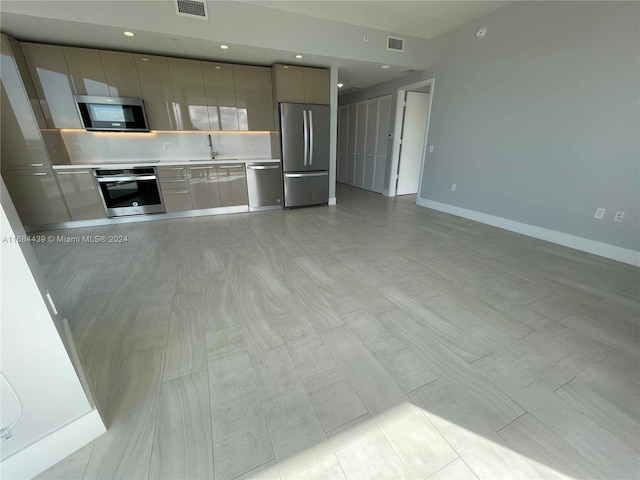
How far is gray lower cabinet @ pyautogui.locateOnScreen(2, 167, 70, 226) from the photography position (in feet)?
10.8

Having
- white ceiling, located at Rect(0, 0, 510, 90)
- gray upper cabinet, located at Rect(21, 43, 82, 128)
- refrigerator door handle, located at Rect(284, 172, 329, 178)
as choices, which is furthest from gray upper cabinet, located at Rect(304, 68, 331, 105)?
gray upper cabinet, located at Rect(21, 43, 82, 128)

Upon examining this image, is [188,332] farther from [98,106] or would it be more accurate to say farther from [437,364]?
[98,106]

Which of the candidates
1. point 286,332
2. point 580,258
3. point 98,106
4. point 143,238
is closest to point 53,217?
point 143,238

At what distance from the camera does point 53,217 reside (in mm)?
3572

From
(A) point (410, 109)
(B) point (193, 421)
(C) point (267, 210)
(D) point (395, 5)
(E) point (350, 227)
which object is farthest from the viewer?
(A) point (410, 109)

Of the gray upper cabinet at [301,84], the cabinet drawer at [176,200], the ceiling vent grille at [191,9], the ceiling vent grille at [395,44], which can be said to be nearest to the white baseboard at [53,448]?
the cabinet drawer at [176,200]

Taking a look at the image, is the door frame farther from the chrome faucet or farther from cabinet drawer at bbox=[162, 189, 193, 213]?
cabinet drawer at bbox=[162, 189, 193, 213]

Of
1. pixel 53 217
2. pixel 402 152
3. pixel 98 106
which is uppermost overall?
pixel 98 106

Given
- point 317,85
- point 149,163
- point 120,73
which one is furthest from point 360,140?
point 120,73

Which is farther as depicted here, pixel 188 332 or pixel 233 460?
pixel 188 332

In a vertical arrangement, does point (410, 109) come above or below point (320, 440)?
above

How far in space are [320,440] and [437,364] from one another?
2.60ft

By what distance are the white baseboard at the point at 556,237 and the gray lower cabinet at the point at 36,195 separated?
19.9 feet

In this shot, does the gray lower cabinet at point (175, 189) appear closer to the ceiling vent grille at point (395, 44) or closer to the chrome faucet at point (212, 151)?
the chrome faucet at point (212, 151)
